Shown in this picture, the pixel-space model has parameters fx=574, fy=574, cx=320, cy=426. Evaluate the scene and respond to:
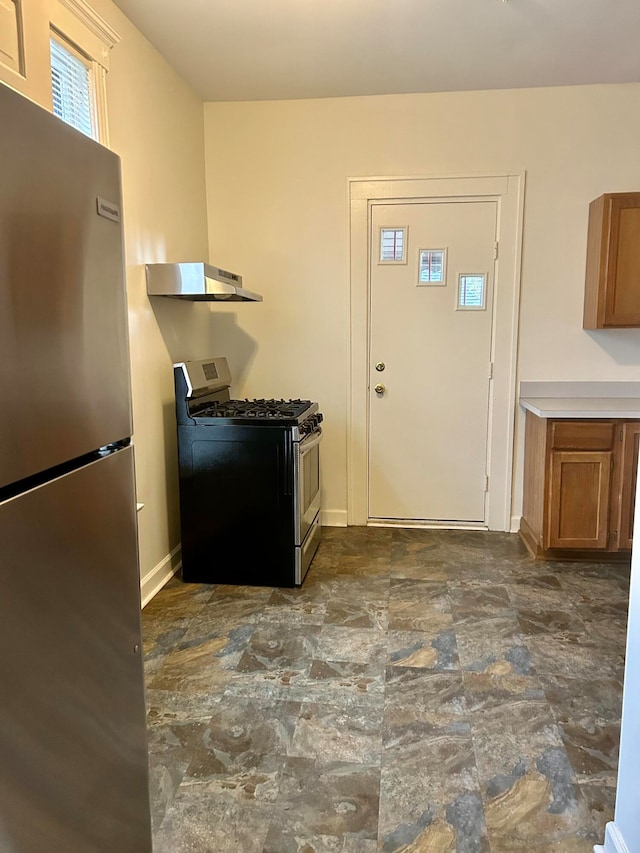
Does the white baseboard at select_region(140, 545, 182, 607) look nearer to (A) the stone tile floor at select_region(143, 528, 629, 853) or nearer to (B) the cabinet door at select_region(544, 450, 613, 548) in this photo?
(A) the stone tile floor at select_region(143, 528, 629, 853)

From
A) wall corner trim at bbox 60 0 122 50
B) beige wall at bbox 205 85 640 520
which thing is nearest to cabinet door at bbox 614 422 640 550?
beige wall at bbox 205 85 640 520

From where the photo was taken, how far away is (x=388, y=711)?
2.01 metres

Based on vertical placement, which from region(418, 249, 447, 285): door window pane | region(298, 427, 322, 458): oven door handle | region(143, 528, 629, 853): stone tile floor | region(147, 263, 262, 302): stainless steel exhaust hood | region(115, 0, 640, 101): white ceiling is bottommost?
region(143, 528, 629, 853): stone tile floor

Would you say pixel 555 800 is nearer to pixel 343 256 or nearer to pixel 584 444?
pixel 584 444

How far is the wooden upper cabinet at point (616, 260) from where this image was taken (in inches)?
127

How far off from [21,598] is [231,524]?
89.1 inches

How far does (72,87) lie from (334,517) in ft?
9.28

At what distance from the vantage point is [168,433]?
10.5ft

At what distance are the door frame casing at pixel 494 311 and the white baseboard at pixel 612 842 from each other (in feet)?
8.14

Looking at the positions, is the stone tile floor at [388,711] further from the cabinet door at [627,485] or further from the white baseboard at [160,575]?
the cabinet door at [627,485]

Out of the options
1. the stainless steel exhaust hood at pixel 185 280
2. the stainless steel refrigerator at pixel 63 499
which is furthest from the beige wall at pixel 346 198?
the stainless steel refrigerator at pixel 63 499

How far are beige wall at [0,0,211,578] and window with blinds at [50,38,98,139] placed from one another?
0.14 m

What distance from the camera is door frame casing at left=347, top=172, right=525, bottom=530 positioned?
11.7ft

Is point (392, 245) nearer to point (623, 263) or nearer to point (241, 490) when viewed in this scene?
point (623, 263)
